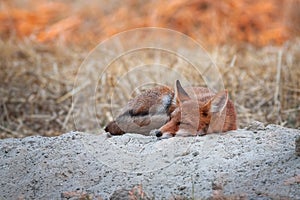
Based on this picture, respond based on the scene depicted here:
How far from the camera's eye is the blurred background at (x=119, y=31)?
840 cm

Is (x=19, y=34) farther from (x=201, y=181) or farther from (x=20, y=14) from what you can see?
(x=201, y=181)

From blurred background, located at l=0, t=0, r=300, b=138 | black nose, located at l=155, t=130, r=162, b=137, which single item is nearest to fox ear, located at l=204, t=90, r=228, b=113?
black nose, located at l=155, t=130, r=162, b=137

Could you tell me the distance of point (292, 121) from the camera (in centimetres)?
768

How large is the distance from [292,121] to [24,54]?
508 cm

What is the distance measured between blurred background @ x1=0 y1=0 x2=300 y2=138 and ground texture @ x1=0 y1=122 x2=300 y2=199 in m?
2.62

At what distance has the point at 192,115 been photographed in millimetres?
5473

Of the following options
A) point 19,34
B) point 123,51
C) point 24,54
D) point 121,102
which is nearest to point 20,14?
point 19,34

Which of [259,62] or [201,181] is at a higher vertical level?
[259,62]

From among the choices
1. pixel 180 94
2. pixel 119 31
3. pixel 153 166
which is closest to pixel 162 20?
pixel 119 31

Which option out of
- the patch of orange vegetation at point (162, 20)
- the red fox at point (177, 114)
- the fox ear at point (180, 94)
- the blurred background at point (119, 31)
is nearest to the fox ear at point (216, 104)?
the red fox at point (177, 114)

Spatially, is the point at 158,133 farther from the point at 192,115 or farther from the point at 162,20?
the point at 162,20

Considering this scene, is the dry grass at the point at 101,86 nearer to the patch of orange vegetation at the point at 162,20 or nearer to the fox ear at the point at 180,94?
the patch of orange vegetation at the point at 162,20

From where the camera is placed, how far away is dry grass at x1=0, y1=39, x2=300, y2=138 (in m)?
8.14

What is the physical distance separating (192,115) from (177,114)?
0.43 feet
